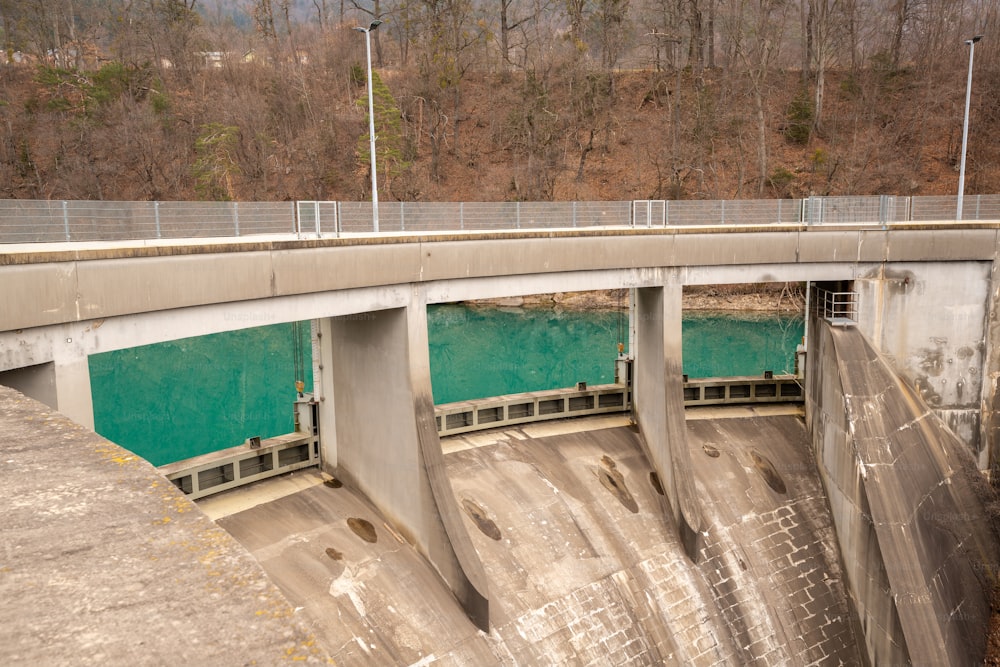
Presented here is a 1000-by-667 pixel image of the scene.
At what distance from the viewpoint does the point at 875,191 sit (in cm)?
4253

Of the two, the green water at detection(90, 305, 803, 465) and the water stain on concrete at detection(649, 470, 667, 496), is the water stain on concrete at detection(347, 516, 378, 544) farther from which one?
the green water at detection(90, 305, 803, 465)

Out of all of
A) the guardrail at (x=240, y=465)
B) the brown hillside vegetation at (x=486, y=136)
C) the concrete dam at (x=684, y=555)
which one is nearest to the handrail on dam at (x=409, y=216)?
the concrete dam at (x=684, y=555)

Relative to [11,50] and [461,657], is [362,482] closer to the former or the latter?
[461,657]

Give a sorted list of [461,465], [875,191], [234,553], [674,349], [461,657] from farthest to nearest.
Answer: [875,191] → [674,349] → [461,465] → [461,657] → [234,553]

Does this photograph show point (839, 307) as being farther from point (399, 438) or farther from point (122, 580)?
A: point (122, 580)

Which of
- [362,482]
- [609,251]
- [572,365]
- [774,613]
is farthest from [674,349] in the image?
[572,365]

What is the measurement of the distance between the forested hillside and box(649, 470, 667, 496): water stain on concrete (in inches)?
1131

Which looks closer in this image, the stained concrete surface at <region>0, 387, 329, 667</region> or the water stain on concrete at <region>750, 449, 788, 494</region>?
the stained concrete surface at <region>0, 387, 329, 667</region>

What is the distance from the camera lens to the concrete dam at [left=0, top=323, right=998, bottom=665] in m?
13.7

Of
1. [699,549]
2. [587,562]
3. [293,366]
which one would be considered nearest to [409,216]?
[587,562]

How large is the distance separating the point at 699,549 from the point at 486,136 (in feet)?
134

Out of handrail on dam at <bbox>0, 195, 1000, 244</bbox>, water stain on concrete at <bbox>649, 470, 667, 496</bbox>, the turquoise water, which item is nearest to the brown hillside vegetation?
the turquoise water

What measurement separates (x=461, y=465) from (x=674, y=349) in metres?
5.40

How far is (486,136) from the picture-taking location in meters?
53.6
